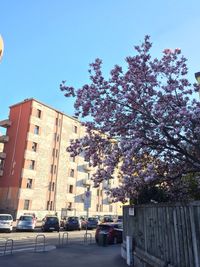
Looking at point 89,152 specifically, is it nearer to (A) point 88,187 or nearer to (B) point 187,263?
(B) point 187,263

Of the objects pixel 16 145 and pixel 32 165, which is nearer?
pixel 32 165

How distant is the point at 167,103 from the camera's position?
9.28 m

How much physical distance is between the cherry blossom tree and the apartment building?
102 ft

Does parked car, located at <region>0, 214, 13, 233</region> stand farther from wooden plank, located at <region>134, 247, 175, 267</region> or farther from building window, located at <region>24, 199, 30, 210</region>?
wooden plank, located at <region>134, 247, 175, 267</region>

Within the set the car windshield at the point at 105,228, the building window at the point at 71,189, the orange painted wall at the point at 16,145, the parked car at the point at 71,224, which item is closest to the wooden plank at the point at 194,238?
the car windshield at the point at 105,228

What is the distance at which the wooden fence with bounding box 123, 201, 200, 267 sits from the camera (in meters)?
6.30

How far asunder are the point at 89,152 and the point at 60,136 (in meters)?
40.2

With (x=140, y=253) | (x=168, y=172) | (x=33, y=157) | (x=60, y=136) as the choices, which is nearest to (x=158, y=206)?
(x=168, y=172)

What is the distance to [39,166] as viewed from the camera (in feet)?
147

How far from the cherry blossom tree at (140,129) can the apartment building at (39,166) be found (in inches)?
1222

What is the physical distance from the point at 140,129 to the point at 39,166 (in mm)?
37245

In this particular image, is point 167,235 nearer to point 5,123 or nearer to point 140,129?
point 140,129

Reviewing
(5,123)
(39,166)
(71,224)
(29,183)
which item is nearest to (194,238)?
(71,224)

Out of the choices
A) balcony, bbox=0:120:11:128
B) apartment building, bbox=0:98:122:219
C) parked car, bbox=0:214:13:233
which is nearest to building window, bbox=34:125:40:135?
apartment building, bbox=0:98:122:219
